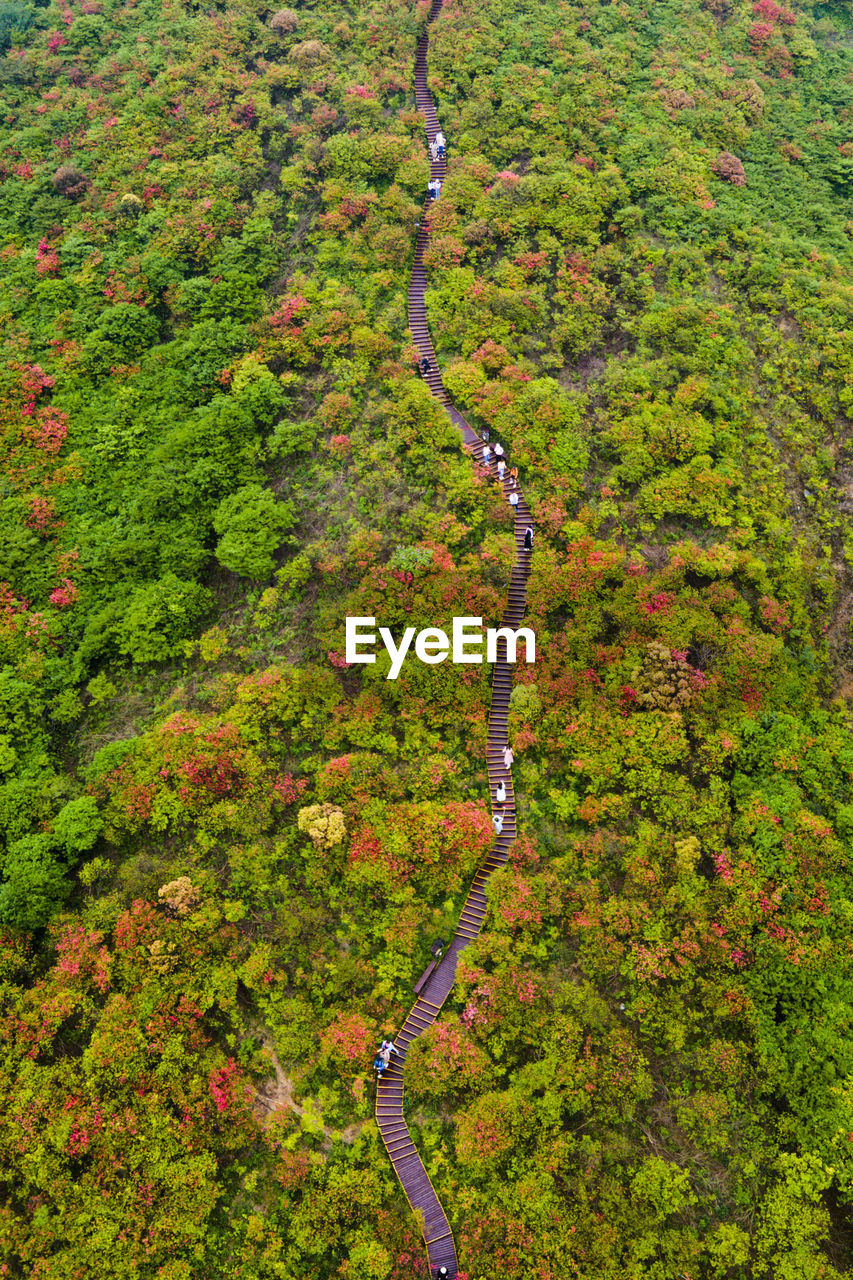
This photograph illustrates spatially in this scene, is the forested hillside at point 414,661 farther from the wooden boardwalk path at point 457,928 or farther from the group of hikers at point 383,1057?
the group of hikers at point 383,1057

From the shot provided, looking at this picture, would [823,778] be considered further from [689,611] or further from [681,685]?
[689,611]

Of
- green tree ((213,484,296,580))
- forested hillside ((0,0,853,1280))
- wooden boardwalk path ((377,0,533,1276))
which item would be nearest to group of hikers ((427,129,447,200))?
forested hillside ((0,0,853,1280))

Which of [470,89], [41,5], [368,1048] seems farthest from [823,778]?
[41,5]

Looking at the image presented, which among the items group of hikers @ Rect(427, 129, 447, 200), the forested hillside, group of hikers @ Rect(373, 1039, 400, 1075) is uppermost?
group of hikers @ Rect(427, 129, 447, 200)

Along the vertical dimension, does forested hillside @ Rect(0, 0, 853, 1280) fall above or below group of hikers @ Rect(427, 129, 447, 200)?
below

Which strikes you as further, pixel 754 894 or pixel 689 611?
pixel 689 611

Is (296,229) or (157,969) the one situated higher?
(296,229)

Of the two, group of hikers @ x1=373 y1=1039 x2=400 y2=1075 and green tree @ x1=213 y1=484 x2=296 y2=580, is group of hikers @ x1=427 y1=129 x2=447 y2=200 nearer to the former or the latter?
green tree @ x1=213 y1=484 x2=296 y2=580

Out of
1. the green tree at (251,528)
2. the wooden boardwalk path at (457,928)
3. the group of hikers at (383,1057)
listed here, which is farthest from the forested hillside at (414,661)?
the group of hikers at (383,1057)
